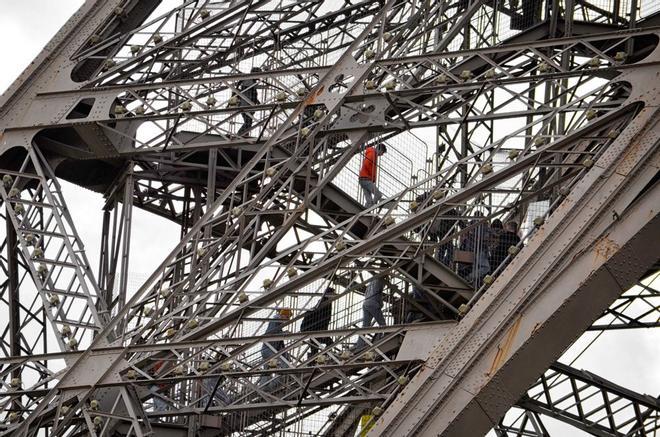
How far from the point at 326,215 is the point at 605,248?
614cm

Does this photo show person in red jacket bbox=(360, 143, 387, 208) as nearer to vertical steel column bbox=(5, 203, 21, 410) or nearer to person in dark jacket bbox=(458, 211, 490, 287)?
person in dark jacket bbox=(458, 211, 490, 287)

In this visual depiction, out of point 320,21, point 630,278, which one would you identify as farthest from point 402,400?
point 320,21

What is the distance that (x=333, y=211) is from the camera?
28.3m

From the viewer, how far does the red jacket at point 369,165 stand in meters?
28.0

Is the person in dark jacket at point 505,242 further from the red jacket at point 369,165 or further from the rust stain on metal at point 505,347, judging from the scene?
the rust stain on metal at point 505,347

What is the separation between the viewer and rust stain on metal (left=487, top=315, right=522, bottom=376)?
22500 millimetres

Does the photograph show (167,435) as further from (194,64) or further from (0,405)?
(194,64)

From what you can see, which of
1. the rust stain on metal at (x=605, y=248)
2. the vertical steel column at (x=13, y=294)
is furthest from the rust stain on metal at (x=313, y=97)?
the rust stain on metal at (x=605, y=248)

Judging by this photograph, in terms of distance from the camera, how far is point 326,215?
90.6 feet

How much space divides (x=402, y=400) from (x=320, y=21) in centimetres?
900

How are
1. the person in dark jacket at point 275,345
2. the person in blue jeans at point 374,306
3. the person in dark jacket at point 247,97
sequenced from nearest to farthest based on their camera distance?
1. the person in dark jacket at point 275,345
2. the person in dark jacket at point 247,97
3. the person in blue jeans at point 374,306

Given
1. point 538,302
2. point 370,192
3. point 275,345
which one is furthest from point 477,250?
point 538,302

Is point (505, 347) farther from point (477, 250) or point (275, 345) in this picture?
point (477, 250)

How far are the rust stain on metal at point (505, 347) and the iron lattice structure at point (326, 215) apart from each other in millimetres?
36
